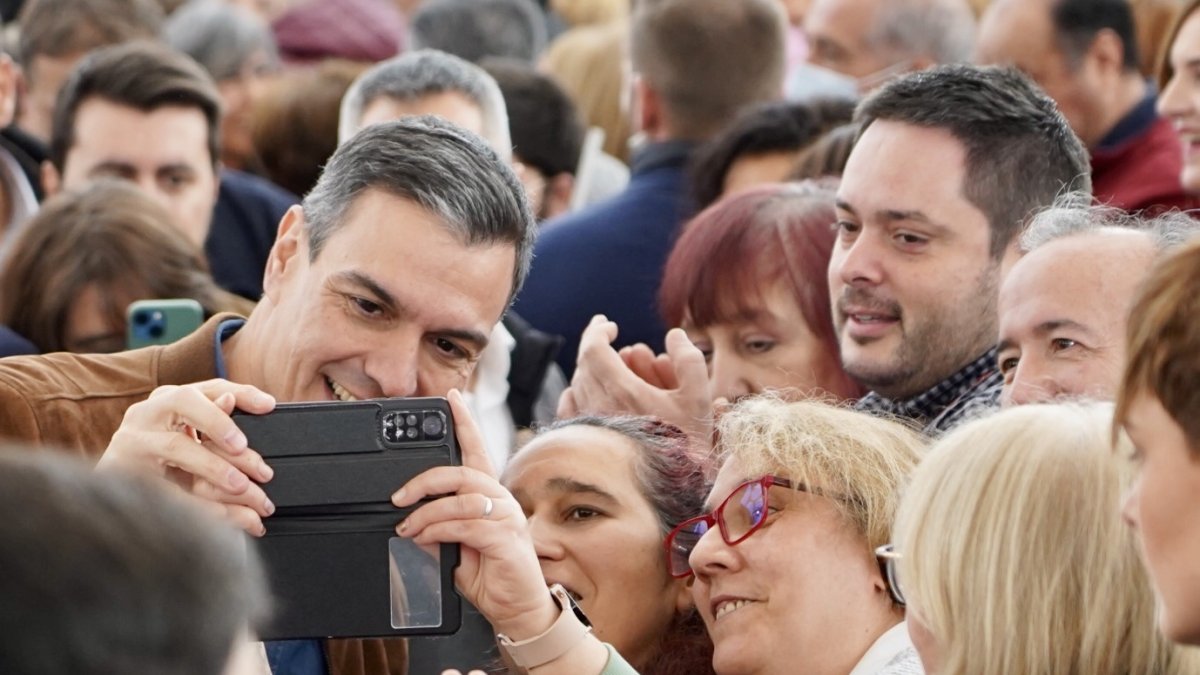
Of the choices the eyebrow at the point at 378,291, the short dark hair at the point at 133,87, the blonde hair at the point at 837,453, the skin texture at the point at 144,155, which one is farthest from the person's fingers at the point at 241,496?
the short dark hair at the point at 133,87

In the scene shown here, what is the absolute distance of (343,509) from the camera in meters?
2.73

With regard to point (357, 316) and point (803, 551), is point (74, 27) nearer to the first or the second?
point (357, 316)

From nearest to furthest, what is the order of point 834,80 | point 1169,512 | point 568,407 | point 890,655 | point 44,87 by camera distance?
point 1169,512
point 890,655
point 568,407
point 834,80
point 44,87

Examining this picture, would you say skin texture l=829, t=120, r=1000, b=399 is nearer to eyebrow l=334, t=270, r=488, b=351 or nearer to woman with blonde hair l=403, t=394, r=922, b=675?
woman with blonde hair l=403, t=394, r=922, b=675

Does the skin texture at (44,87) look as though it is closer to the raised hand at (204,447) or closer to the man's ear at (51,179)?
the man's ear at (51,179)

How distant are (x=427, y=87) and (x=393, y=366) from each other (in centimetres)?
196

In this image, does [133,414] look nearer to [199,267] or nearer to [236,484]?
[236,484]

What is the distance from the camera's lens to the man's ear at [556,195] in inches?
233

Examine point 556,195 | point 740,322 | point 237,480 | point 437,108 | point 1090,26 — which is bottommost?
point 556,195

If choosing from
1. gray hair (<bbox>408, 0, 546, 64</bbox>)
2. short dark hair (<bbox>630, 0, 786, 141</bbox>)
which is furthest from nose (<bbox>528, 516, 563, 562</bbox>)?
gray hair (<bbox>408, 0, 546, 64</bbox>)

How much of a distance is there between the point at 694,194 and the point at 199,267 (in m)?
1.28

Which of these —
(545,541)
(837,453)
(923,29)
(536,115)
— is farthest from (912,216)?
(923,29)

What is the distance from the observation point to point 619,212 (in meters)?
5.05

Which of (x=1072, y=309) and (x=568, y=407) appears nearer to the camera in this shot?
(x=1072, y=309)
